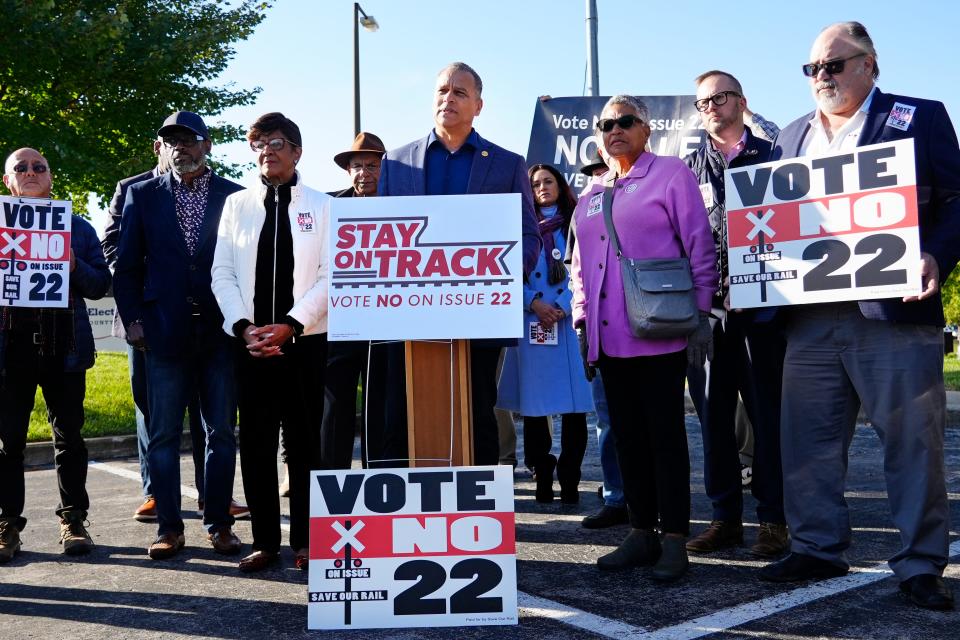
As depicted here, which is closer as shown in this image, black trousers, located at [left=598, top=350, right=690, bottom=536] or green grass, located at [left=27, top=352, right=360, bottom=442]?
black trousers, located at [left=598, top=350, right=690, bottom=536]

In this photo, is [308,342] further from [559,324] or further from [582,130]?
[582,130]

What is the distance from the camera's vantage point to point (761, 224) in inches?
160

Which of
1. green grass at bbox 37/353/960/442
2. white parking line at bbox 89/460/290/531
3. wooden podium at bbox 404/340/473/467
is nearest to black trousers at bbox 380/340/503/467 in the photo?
wooden podium at bbox 404/340/473/467

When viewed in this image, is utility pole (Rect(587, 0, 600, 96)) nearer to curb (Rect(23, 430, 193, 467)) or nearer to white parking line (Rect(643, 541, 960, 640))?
curb (Rect(23, 430, 193, 467))

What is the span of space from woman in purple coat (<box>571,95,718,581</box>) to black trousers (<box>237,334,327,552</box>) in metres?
1.40

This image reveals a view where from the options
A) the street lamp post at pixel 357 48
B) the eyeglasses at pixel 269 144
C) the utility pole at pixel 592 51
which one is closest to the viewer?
the eyeglasses at pixel 269 144

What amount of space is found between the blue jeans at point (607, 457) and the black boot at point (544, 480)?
0.52 m

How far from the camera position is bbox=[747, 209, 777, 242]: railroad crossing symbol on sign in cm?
404

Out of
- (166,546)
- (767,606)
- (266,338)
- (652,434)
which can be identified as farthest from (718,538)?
(166,546)

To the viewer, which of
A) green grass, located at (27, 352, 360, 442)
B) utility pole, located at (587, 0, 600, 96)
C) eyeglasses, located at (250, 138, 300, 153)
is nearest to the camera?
eyeglasses, located at (250, 138, 300, 153)

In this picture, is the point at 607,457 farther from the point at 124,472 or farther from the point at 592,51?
the point at 592,51

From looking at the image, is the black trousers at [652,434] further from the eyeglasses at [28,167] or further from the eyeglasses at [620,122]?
the eyeglasses at [28,167]

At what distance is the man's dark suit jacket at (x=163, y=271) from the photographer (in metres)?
4.79

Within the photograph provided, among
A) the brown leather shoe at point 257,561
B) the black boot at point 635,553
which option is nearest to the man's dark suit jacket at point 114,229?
the brown leather shoe at point 257,561
